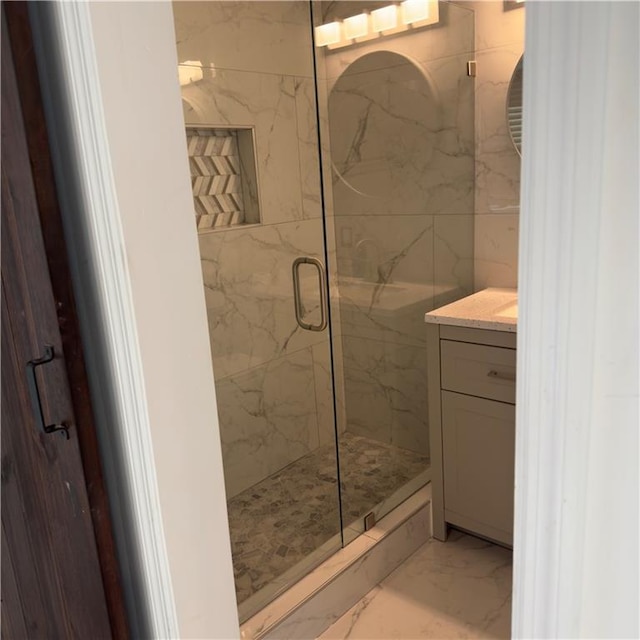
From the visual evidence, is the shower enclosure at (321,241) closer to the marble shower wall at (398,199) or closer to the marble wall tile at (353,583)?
the marble shower wall at (398,199)

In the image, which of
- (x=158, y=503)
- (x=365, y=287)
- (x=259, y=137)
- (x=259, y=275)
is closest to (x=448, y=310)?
(x=365, y=287)

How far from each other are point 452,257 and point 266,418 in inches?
41.2

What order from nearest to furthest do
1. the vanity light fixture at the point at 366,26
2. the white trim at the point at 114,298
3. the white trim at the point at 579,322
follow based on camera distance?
the white trim at the point at 579,322 < the white trim at the point at 114,298 < the vanity light fixture at the point at 366,26

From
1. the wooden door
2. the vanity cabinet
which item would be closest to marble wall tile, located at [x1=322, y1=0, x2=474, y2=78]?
the vanity cabinet

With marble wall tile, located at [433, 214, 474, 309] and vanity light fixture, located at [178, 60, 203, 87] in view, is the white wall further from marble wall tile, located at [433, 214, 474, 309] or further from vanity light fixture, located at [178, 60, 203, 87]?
marble wall tile, located at [433, 214, 474, 309]

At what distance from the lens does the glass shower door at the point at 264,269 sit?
2.13m

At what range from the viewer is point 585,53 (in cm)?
55

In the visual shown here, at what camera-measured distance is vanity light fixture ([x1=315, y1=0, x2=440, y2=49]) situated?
89.4 inches

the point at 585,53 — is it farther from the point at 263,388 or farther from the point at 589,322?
the point at 263,388

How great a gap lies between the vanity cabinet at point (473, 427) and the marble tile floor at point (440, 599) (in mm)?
114

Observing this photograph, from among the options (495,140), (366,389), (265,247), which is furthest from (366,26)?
(366,389)

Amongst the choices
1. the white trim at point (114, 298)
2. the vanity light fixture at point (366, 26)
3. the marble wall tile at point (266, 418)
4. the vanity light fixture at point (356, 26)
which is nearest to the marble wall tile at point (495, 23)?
the vanity light fixture at point (366, 26)

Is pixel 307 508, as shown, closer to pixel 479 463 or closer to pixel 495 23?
pixel 479 463

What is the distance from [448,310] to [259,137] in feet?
3.36
